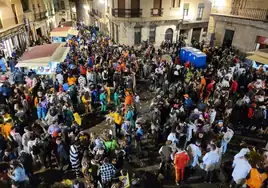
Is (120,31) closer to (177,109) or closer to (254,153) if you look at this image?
(177,109)

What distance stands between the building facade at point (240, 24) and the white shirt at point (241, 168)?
1541 cm

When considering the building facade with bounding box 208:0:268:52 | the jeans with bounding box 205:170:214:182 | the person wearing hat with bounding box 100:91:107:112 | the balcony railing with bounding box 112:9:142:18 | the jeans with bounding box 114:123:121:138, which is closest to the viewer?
the jeans with bounding box 205:170:214:182

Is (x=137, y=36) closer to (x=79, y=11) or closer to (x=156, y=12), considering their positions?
(x=156, y=12)

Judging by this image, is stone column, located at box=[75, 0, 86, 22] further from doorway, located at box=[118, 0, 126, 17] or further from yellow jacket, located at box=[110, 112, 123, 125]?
yellow jacket, located at box=[110, 112, 123, 125]

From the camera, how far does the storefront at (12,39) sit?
746 inches

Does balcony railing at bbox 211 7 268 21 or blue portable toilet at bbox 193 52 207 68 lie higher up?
balcony railing at bbox 211 7 268 21

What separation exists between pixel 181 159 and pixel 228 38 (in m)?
18.8

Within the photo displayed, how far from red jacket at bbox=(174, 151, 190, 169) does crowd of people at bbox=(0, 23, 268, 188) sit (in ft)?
0.09

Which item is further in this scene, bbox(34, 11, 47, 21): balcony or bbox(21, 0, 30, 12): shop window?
bbox(34, 11, 47, 21): balcony

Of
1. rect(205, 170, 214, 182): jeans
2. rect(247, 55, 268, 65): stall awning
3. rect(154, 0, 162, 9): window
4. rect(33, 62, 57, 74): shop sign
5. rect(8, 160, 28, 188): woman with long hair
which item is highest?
rect(154, 0, 162, 9): window

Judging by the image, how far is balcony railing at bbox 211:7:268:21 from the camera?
1730cm

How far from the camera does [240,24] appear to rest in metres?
19.3

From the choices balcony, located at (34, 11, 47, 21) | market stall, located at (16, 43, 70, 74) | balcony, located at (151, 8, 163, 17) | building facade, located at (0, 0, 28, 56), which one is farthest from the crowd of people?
balcony, located at (34, 11, 47, 21)

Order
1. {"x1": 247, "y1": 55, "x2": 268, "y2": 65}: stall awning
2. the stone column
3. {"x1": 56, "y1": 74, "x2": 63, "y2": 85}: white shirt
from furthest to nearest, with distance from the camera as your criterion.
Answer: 1. the stone column
2. {"x1": 247, "y1": 55, "x2": 268, "y2": 65}: stall awning
3. {"x1": 56, "y1": 74, "x2": 63, "y2": 85}: white shirt
